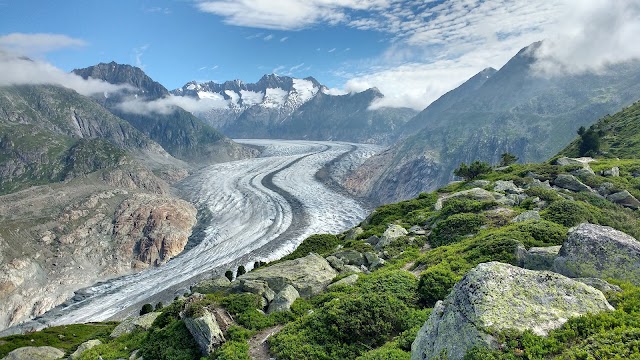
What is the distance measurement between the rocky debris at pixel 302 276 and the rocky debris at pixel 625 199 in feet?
85.0

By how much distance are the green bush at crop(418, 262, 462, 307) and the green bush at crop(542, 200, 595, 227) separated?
11.3 metres

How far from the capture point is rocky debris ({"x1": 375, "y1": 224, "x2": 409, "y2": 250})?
105 ft

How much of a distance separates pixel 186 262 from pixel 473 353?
127m

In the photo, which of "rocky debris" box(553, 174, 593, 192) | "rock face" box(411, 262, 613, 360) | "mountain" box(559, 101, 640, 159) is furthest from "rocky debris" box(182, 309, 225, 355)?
"mountain" box(559, 101, 640, 159)

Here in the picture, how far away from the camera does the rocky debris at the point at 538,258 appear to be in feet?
55.3

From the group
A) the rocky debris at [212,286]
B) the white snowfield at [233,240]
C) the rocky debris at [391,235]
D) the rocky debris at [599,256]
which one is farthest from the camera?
the white snowfield at [233,240]

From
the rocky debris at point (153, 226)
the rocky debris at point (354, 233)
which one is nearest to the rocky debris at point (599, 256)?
the rocky debris at point (354, 233)

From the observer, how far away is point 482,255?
2044 cm

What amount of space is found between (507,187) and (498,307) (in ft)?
112

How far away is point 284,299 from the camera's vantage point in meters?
21.3

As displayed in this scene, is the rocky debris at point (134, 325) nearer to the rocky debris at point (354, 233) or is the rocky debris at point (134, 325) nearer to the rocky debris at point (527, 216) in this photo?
the rocky debris at point (354, 233)

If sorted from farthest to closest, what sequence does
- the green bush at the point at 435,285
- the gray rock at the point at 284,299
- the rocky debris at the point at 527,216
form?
1. the rocky debris at the point at 527,216
2. the gray rock at the point at 284,299
3. the green bush at the point at 435,285

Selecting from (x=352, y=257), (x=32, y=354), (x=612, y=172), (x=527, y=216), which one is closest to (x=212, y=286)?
(x=352, y=257)

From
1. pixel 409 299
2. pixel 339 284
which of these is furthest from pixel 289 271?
pixel 409 299
